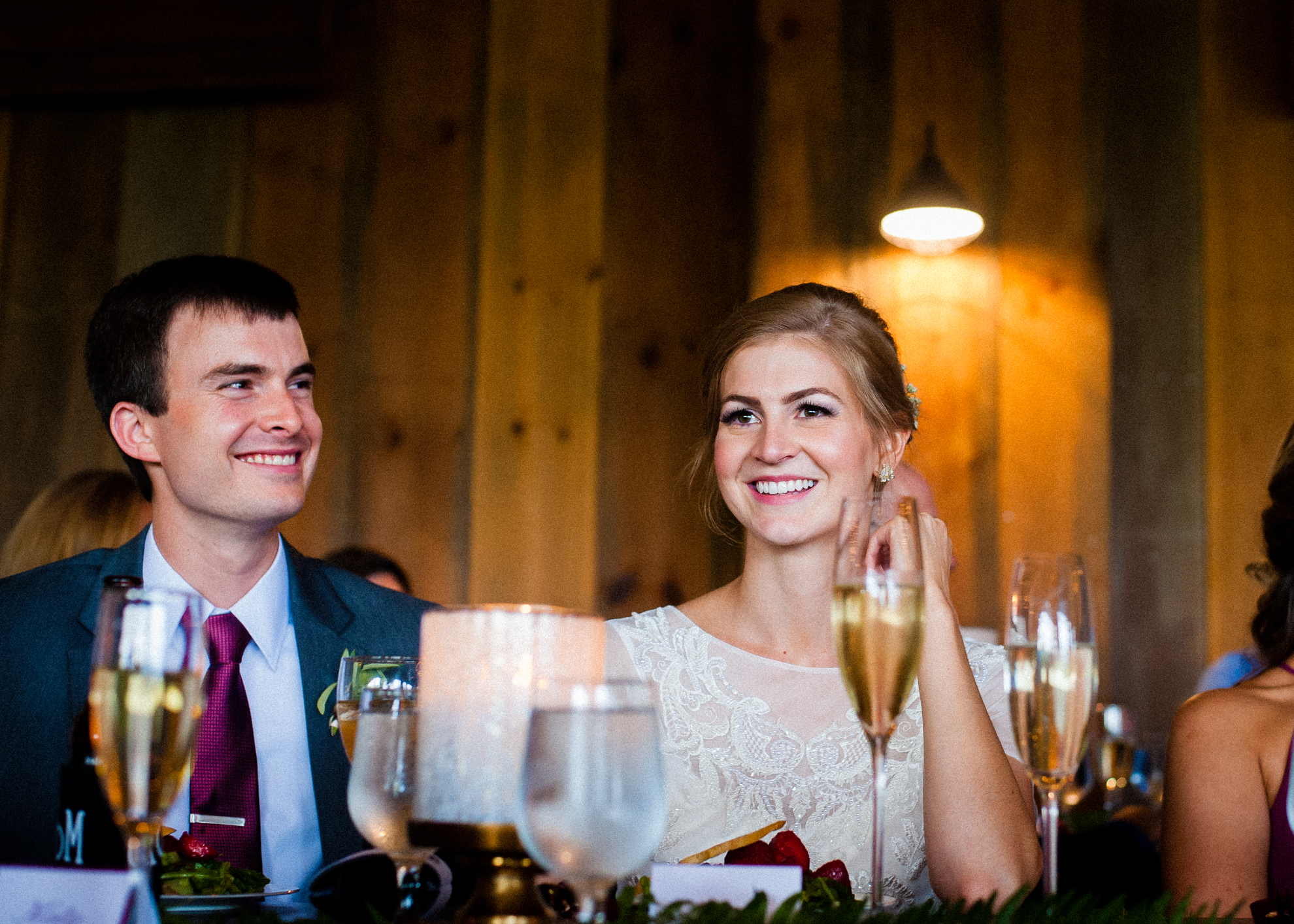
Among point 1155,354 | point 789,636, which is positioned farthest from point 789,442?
point 1155,354

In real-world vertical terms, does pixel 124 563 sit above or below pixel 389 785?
above

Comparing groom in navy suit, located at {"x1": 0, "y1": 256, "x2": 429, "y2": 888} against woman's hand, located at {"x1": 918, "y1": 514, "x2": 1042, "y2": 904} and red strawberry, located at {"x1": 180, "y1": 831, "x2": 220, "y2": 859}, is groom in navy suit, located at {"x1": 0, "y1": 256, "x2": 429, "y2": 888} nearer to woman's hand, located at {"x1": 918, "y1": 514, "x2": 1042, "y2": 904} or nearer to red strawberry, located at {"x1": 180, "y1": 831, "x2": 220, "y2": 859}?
red strawberry, located at {"x1": 180, "y1": 831, "x2": 220, "y2": 859}

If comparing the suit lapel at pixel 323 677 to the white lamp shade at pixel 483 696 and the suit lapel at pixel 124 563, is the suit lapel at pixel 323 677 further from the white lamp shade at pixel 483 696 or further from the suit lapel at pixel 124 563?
the white lamp shade at pixel 483 696

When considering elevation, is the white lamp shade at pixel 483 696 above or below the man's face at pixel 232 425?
below

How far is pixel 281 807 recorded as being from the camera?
1702mm

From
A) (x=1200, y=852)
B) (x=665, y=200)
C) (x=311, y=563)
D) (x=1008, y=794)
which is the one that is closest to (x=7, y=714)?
(x=311, y=563)

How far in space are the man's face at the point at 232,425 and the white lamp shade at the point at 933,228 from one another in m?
1.72

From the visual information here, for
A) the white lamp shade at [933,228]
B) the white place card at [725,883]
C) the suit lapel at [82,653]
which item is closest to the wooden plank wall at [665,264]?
the white lamp shade at [933,228]

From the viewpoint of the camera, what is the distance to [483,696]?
792mm

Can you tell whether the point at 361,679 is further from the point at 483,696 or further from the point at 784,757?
the point at 784,757

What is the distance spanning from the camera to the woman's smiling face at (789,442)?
5.77 ft

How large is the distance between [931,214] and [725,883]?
246 cm

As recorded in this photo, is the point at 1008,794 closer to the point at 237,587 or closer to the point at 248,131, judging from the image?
the point at 237,587

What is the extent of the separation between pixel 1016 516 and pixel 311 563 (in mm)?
1847
